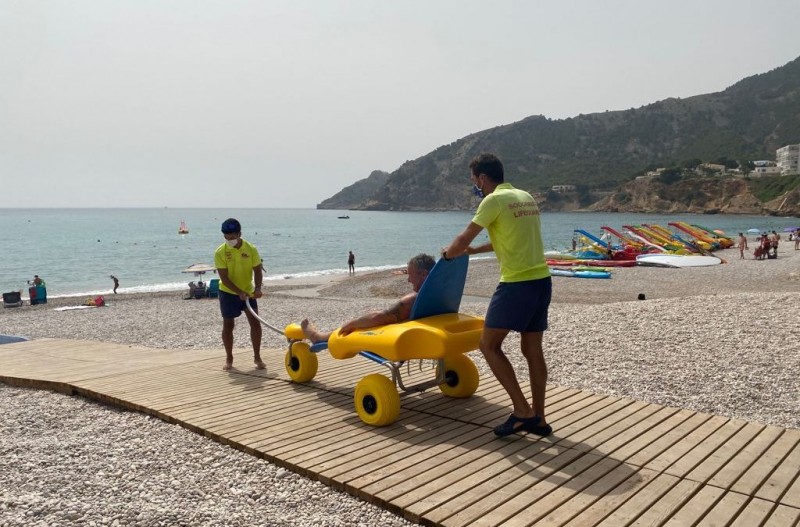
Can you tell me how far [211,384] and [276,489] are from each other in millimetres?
2843

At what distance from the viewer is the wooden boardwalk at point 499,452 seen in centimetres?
327

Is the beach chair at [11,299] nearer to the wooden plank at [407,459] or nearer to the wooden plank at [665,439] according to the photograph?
the wooden plank at [407,459]

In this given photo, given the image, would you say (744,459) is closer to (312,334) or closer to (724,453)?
(724,453)

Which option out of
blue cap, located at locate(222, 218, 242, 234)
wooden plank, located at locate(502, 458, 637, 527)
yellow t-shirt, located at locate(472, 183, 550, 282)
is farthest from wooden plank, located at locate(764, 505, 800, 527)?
blue cap, located at locate(222, 218, 242, 234)

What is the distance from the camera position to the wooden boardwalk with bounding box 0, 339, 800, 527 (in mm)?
3268

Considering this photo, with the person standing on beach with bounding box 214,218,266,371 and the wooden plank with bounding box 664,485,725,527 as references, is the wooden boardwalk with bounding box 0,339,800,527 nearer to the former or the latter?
the wooden plank with bounding box 664,485,725,527

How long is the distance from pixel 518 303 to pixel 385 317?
4.40 feet

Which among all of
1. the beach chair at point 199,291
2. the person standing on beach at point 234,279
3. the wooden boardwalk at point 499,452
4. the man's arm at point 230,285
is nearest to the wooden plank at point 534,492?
the wooden boardwalk at point 499,452

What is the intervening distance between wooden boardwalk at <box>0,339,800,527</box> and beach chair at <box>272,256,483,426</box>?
180mm

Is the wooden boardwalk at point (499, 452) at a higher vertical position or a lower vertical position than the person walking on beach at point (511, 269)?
lower

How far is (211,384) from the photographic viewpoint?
20.8 ft

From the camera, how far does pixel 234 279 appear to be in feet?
23.5

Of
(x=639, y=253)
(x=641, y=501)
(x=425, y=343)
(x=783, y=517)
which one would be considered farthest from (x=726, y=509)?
(x=639, y=253)

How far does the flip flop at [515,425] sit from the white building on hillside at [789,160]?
13474 cm
